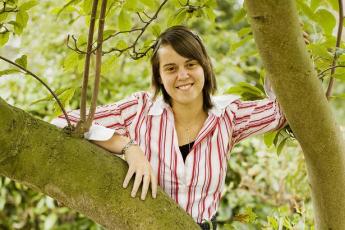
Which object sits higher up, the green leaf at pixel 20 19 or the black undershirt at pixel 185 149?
the green leaf at pixel 20 19

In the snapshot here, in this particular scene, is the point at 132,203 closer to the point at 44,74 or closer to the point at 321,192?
the point at 321,192

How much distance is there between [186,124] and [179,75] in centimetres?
17

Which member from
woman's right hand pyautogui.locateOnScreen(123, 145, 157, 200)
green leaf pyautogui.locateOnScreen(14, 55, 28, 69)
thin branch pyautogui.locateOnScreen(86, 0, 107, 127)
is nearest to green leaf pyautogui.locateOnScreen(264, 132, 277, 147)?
woman's right hand pyautogui.locateOnScreen(123, 145, 157, 200)

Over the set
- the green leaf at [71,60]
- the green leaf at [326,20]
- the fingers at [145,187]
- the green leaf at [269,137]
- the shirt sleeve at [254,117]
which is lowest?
the fingers at [145,187]

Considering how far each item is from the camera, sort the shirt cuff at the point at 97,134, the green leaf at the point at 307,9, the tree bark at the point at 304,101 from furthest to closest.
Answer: the green leaf at the point at 307,9 → the shirt cuff at the point at 97,134 → the tree bark at the point at 304,101

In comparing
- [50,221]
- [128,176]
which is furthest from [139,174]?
[50,221]

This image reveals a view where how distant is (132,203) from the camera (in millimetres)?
890

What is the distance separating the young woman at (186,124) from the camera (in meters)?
1.30

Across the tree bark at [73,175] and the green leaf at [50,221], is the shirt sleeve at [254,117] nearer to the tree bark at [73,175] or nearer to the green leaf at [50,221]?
the tree bark at [73,175]

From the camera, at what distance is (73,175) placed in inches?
34.2

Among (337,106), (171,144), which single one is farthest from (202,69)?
(337,106)

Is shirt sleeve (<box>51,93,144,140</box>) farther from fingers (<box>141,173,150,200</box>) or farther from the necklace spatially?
fingers (<box>141,173,150,200</box>)

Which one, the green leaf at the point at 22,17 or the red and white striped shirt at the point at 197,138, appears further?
the red and white striped shirt at the point at 197,138

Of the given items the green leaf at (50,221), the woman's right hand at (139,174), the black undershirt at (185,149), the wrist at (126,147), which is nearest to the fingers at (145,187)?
the woman's right hand at (139,174)
